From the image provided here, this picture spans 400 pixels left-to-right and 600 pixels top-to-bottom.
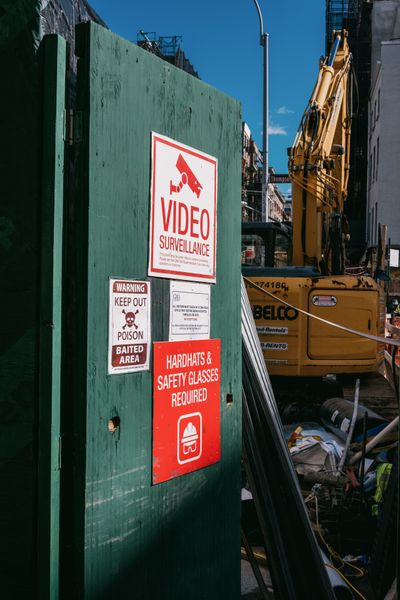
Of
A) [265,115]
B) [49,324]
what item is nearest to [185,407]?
[49,324]

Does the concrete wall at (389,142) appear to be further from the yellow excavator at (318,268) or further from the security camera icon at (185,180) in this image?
the security camera icon at (185,180)

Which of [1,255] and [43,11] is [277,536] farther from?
[43,11]

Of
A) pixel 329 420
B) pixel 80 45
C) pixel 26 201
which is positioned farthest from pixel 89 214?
pixel 329 420

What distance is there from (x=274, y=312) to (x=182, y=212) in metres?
6.06

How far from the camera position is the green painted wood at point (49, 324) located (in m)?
2.26

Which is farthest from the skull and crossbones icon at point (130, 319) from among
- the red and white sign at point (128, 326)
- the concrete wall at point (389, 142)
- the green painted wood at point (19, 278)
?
the concrete wall at point (389, 142)

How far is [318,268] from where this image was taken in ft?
32.2

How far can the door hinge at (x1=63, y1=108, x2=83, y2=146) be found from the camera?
233 cm

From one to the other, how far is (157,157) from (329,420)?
5.48 meters

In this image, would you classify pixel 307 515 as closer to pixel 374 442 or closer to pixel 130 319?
pixel 130 319

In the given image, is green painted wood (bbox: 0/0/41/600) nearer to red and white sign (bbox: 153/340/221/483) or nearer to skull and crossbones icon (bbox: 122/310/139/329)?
skull and crossbones icon (bbox: 122/310/139/329)

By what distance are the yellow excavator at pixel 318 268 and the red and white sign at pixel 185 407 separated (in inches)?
164

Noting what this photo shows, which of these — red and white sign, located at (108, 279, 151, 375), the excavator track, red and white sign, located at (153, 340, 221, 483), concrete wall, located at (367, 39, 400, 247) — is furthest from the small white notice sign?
concrete wall, located at (367, 39, 400, 247)

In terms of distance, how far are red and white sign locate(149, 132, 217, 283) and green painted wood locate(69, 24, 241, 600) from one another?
53 mm
